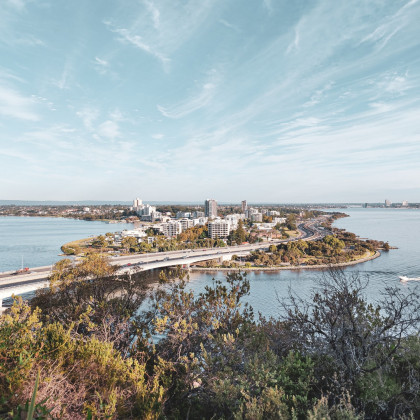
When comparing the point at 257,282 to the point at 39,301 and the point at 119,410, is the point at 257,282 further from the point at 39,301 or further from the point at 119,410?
the point at 119,410

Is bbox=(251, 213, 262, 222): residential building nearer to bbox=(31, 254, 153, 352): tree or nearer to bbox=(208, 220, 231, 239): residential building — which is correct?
bbox=(208, 220, 231, 239): residential building

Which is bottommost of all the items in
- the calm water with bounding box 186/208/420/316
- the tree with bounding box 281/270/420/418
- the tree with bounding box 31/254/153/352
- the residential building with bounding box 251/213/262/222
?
the calm water with bounding box 186/208/420/316

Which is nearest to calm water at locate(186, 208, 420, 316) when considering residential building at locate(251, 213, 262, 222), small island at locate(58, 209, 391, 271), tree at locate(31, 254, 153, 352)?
small island at locate(58, 209, 391, 271)

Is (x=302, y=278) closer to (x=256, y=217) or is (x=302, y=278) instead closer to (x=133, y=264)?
(x=133, y=264)

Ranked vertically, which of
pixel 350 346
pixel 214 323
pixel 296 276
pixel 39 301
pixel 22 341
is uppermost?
pixel 22 341

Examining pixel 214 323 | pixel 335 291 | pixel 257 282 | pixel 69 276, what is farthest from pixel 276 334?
pixel 257 282

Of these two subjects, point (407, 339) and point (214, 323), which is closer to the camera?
point (407, 339)

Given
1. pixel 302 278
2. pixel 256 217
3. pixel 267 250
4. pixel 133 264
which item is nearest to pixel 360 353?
pixel 302 278
